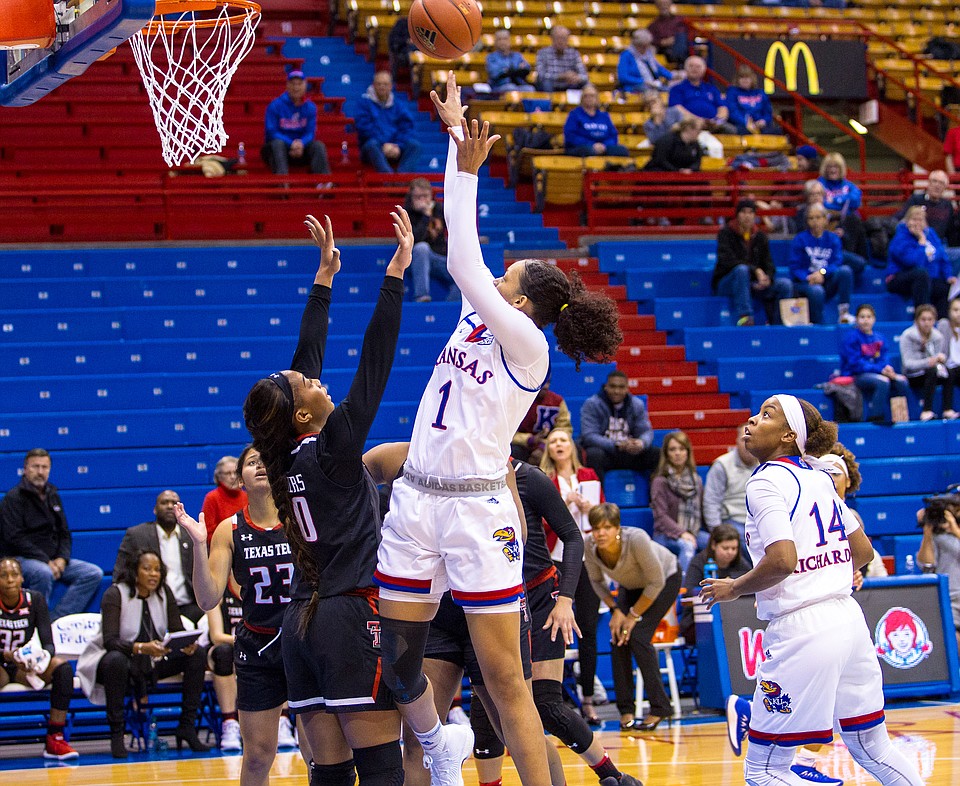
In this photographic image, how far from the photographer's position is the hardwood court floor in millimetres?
7762

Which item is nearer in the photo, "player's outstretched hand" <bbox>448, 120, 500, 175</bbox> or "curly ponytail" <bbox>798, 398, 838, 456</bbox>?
"player's outstretched hand" <bbox>448, 120, 500, 175</bbox>

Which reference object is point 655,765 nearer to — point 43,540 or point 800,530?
point 800,530

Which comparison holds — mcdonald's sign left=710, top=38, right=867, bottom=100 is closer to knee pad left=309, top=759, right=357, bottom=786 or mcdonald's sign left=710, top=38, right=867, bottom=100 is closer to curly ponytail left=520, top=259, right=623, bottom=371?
curly ponytail left=520, top=259, right=623, bottom=371

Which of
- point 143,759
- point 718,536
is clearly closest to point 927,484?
point 718,536

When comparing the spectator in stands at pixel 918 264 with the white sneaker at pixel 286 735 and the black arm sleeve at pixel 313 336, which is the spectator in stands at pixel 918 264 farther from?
the black arm sleeve at pixel 313 336

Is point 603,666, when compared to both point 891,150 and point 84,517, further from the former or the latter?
point 891,150

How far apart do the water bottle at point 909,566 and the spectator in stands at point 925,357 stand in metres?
2.07

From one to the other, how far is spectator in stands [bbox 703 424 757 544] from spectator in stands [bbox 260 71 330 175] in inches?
231

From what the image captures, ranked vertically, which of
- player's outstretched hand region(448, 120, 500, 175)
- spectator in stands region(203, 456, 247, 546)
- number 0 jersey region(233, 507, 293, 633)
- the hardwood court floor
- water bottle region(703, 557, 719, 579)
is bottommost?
the hardwood court floor

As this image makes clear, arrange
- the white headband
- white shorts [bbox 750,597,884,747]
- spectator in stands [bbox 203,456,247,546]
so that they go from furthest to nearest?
spectator in stands [bbox 203,456,247,546] < the white headband < white shorts [bbox 750,597,884,747]

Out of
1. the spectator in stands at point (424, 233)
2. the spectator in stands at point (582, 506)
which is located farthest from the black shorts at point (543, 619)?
the spectator in stands at point (424, 233)

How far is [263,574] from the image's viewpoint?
5.54 m

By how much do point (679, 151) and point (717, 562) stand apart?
6914 millimetres

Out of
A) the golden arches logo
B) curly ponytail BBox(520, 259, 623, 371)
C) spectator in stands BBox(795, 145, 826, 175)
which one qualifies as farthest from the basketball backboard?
the golden arches logo
